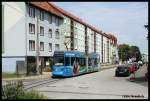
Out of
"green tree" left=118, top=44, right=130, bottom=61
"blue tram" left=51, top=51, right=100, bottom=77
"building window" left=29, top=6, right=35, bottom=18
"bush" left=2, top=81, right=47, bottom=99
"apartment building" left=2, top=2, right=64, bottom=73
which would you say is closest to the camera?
"bush" left=2, top=81, right=47, bottom=99

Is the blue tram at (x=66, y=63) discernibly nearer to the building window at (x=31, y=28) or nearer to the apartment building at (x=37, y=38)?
the apartment building at (x=37, y=38)

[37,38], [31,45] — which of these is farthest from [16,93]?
[31,45]

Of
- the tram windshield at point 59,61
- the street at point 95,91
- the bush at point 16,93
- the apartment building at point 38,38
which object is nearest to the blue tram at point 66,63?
the tram windshield at point 59,61

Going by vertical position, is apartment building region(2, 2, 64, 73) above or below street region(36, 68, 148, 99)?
above

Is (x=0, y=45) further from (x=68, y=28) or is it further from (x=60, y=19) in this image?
(x=68, y=28)

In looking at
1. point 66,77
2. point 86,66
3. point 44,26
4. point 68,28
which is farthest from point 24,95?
point 68,28

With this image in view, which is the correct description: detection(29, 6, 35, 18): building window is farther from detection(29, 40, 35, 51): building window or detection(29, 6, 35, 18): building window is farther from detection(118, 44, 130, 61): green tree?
detection(118, 44, 130, 61): green tree

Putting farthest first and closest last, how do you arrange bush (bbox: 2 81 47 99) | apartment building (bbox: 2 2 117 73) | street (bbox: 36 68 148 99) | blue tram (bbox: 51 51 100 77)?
apartment building (bbox: 2 2 117 73)
blue tram (bbox: 51 51 100 77)
street (bbox: 36 68 148 99)
bush (bbox: 2 81 47 99)

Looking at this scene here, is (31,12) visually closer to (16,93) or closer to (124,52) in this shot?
(16,93)

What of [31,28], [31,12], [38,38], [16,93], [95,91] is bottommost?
[95,91]

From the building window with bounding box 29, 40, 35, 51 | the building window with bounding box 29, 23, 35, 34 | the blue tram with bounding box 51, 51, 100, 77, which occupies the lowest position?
the blue tram with bounding box 51, 51, 100, 77

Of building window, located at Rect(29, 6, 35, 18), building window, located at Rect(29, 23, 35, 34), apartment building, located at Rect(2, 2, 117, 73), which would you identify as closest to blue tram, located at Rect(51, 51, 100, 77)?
apartment building, located at Rect(2, 2, 117, 73)

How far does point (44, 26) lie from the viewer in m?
62.5

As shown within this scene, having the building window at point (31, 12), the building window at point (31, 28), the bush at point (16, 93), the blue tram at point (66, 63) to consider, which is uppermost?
the building window at point (31, 12)
